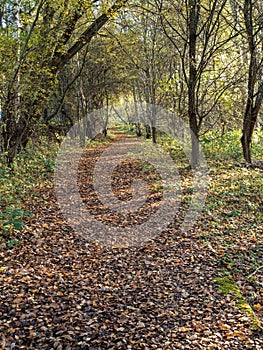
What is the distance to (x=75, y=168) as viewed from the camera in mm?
13109

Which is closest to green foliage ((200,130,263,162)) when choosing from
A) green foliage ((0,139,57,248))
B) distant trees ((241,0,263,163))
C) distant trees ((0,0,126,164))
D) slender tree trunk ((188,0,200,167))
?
distant trees ((241,0,263,163))

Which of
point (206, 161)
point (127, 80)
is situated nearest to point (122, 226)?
point (206, 161)

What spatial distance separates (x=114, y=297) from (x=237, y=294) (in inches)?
69.6

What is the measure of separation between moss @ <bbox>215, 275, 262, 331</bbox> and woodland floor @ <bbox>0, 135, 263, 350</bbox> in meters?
0.08

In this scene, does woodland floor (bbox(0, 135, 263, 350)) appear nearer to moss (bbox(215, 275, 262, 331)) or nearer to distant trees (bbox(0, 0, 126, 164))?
moss (bbox(215, 275, 262, 331))

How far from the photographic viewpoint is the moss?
13.7 ft

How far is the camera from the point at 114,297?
183 inches

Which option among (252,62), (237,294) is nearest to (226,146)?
(252,62)

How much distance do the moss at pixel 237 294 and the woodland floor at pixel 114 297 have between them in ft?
0.27

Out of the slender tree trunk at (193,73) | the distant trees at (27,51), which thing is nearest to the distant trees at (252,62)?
the slender tree trunk at (193,73)

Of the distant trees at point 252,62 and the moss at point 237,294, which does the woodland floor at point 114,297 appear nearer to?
the moss at point 237,294

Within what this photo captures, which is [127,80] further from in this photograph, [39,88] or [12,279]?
[12,279]

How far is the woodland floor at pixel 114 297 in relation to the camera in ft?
12.4

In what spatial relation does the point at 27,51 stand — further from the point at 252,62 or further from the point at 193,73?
the point at 252,62
